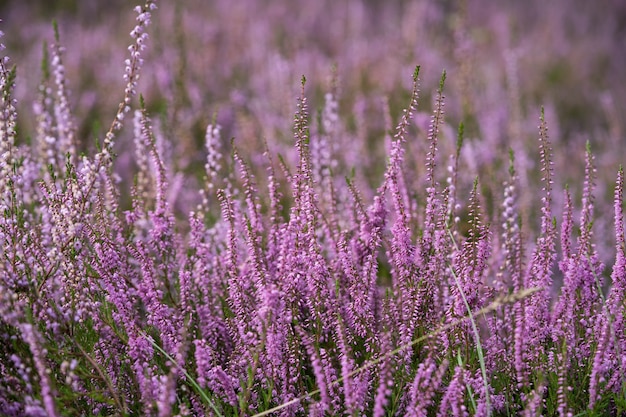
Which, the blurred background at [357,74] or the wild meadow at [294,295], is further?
the blurred background at [357,74]

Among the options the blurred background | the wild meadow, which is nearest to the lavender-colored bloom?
the wild meadow

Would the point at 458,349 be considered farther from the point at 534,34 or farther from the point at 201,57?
the point at 534,34

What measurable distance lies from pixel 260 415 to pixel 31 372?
0.79m

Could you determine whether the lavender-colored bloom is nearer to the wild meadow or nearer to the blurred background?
the wild meadow

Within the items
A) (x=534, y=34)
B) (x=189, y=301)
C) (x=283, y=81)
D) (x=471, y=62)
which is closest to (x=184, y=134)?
(x=283, y=81)

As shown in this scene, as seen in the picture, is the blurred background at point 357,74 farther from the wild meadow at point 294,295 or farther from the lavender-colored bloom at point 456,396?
the lavender-colored bloom at point 456,396

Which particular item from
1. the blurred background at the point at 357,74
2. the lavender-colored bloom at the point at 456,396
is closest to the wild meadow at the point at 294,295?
the lavender-colored bloom at the point at 456,396

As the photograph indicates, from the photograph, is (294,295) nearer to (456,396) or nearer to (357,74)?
(456,396)

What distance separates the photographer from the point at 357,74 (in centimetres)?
838

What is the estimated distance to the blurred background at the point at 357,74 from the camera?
629 centimetres

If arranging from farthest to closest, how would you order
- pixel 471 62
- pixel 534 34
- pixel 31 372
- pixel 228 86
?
pixel 534 34, pixel 228 86, pixel 471 62, pixel 31 372

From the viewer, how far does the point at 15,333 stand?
2.34m

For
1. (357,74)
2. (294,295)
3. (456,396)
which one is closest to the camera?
(456,396)

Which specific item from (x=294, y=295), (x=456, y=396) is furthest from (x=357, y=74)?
(x=456, y=396)
